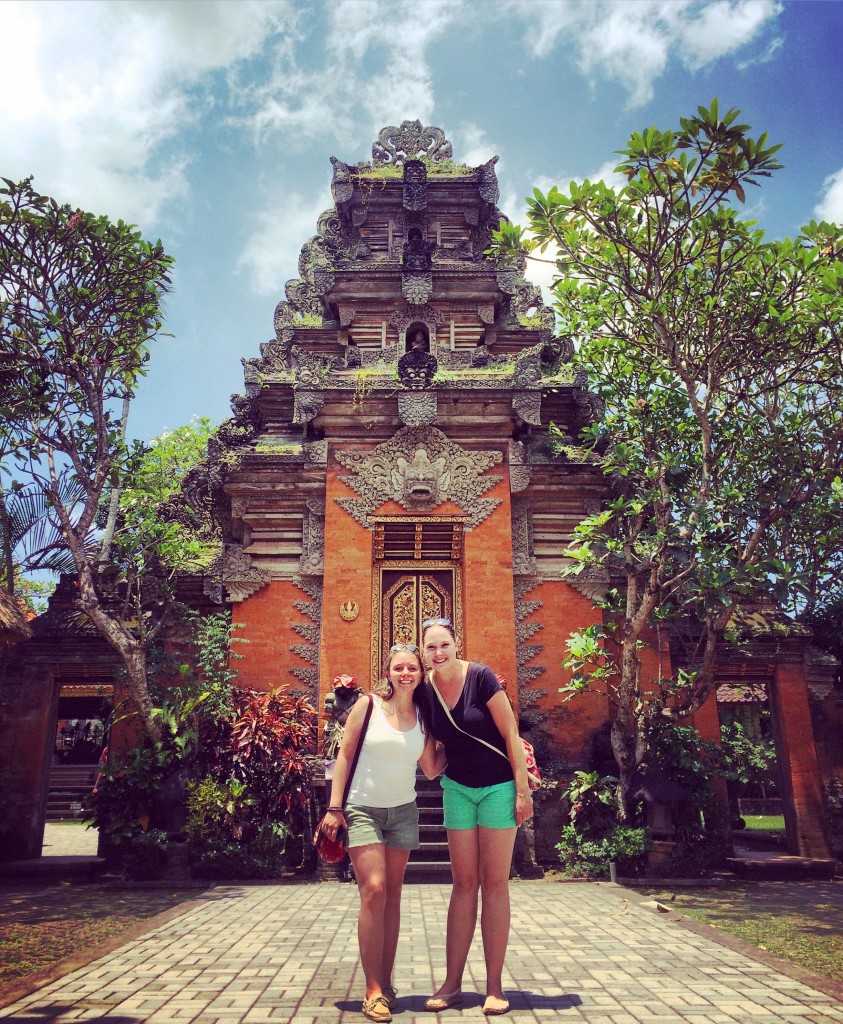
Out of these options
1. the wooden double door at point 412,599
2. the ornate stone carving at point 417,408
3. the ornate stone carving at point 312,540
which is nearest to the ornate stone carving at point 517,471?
the ornate stone carving at point 417,408

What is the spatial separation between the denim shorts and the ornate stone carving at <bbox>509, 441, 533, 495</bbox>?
8.31m

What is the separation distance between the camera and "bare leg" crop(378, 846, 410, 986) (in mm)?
3977

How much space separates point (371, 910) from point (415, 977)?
129 centimetres

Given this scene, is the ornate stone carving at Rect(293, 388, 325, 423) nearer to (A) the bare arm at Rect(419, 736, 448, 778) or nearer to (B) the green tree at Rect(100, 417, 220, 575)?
(B) the green tree at Rect(100, 417, 220, 575)

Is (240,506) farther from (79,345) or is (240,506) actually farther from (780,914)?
(780,914)

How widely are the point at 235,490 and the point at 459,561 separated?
378 centimetres

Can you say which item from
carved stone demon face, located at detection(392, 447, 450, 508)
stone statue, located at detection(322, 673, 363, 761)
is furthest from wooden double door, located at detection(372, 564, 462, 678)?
stone statue, located at detection(322, 673, 363, 761)

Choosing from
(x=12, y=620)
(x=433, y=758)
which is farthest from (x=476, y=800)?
(x=12, y=620)

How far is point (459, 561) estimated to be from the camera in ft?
38.9

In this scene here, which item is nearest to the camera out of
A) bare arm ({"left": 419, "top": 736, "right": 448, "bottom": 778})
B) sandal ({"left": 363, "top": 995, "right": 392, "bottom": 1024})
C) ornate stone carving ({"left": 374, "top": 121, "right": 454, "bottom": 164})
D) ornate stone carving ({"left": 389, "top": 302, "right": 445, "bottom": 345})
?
sandal ({"left": 363, "top": 995, "right": 392, "bottom": 1024})

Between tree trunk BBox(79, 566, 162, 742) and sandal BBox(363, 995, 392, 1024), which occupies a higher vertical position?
tree trunk BBox(79, 566, 162, 742)

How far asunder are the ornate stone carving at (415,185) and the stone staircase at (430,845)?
10.6 m

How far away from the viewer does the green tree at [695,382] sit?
9.17m

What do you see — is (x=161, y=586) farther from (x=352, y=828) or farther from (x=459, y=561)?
(x=352, y=828)
